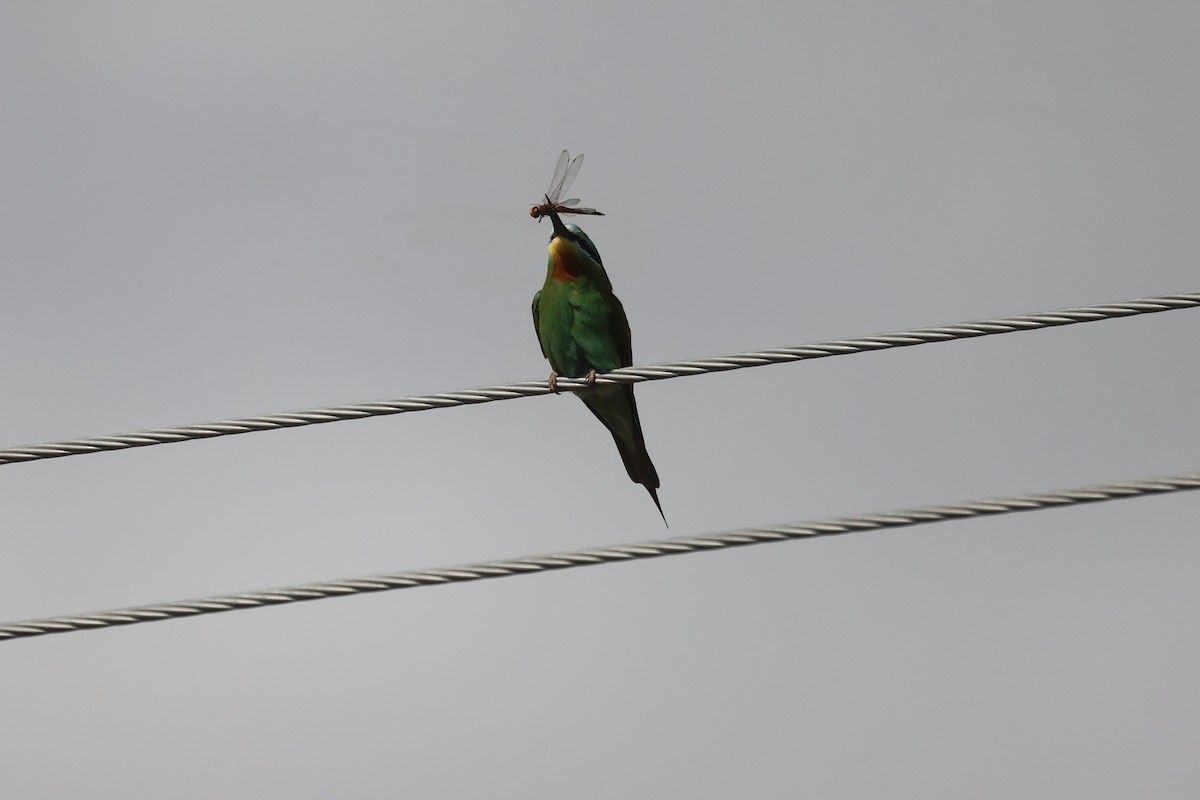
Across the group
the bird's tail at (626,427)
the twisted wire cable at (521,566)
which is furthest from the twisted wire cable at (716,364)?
the bird's tail at (626,427)

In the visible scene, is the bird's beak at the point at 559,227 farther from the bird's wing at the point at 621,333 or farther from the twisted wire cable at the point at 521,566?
the twisted wire cable at the point at 521,566

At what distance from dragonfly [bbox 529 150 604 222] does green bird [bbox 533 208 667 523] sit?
0.15ft

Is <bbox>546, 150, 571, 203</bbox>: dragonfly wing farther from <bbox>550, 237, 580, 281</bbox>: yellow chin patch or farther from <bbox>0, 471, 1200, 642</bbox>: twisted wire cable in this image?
<bbox>0, 471, 1200, 642</bbox>: twisted wire cable

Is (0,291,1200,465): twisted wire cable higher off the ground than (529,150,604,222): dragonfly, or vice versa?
(529,150,604,222): dragonfly

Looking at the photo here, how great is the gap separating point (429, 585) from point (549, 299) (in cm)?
346

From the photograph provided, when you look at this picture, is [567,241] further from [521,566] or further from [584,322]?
[521,566]

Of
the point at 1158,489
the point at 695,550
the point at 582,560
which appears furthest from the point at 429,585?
the point at 1158,489

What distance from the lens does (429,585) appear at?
13.0 feet

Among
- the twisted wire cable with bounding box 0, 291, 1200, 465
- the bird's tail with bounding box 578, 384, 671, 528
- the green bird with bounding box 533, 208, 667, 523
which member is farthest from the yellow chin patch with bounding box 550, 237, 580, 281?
the twisted wire cable with bounding box 0, 291, 1200, 465

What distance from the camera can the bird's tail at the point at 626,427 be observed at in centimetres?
712

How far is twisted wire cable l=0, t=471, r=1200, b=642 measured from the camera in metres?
3.83

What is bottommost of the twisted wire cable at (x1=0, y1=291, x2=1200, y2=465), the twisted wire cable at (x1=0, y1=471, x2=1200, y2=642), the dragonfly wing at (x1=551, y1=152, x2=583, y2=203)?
the twisted wire cable at (x1=0, y1=471, x2=1200, y2=642)

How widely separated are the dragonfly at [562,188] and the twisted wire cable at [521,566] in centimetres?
367

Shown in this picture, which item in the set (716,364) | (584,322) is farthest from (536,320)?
(716,364)
